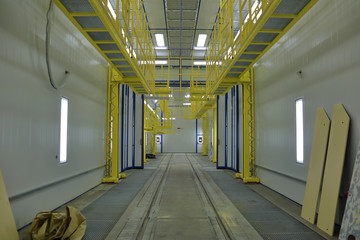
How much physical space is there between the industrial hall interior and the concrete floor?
1.6 inches

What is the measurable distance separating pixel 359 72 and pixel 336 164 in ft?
6.16

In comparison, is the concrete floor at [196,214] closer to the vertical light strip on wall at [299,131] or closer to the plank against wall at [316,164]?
the plank against wall at [316,164]

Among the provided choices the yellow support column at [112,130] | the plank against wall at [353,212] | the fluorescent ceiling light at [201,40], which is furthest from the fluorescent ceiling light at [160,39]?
the plank against wall at [353,212]

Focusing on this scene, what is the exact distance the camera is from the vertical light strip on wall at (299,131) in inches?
277

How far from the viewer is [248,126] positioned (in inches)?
432

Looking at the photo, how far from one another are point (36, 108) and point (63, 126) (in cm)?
151

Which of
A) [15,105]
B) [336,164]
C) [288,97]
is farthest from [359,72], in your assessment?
[15,105]

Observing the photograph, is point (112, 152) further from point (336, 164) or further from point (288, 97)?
point (336, 164)

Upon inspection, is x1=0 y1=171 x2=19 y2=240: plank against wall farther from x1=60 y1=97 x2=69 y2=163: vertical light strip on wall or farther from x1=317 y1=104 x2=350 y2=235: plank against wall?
x1=317 y1=104 x2=350 y2=235: plank against wall

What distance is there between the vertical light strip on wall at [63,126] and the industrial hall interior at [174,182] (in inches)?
1.9

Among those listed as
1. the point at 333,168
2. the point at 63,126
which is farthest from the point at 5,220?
the point at 333,168

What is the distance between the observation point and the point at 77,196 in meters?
8.09

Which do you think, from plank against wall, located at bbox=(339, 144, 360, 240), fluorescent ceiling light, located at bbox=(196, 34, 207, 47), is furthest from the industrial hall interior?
fluorescent ceiling light, located at bbox=(196, 34, 207, 47)

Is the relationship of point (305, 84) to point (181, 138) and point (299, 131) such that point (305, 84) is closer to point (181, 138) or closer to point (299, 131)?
point (299, 131)
